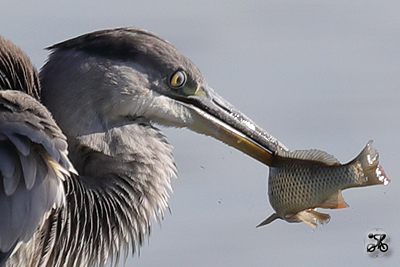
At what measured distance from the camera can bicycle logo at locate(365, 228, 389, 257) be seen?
6.45 m

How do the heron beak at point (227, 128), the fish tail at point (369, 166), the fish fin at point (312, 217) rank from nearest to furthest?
the fish tail at point (369, 166) → the fish fin at point (312, 217) → the heron beak at point (227, 128)

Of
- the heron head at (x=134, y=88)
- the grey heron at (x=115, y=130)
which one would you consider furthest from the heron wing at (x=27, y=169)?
the heron head at (x=134, y=88)

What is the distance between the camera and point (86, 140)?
4195 millimetres

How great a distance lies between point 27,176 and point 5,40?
74cm

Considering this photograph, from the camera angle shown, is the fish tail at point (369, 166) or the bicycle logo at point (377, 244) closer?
the fish tail at point (369, 166)

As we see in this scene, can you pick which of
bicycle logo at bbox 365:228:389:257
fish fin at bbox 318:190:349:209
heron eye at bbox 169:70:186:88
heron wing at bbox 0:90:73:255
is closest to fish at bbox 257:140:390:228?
fish fin at bbox 318:190:349:209

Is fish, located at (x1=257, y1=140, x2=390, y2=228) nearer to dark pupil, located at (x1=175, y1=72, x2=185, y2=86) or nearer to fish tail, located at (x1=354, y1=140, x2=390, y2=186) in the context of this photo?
fish tail, located at (x1=354, y1=140, x2=390, y2=186)

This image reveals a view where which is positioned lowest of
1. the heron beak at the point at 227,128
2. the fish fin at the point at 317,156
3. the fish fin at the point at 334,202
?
the fish fin at the point at 334,202

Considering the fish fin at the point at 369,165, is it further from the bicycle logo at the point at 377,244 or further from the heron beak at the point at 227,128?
the bicycle logo at the point at 377,244

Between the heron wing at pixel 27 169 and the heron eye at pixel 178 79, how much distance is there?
0.70 meters

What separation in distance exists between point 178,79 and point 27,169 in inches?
35.7

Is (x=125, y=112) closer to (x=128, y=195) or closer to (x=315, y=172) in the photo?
(x=128, y=195)

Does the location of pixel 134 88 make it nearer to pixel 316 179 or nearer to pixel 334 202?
pixel 316 179

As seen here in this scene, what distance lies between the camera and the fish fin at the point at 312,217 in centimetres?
432
